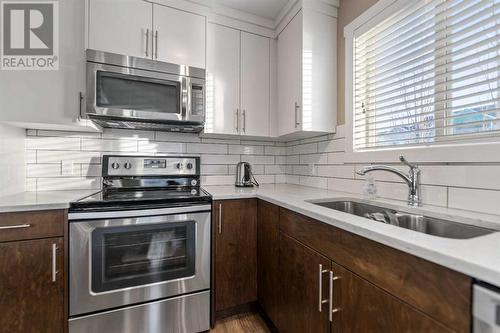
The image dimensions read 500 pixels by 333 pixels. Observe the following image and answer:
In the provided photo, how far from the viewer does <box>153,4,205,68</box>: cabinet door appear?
1.65 meters

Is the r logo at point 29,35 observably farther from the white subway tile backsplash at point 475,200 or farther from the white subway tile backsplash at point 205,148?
the white subway tile backsplash at point 475,200

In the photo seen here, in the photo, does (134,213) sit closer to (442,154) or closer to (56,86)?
(56,86)

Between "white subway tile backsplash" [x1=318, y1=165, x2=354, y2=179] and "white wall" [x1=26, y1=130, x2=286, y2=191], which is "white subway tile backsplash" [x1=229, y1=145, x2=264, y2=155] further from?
"white subway tile backsplash" [x1=318, y1=165, x2=354, y2=179]

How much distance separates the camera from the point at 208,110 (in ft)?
6.08

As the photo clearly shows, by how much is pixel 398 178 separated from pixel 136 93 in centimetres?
177

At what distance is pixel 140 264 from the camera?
140 cm

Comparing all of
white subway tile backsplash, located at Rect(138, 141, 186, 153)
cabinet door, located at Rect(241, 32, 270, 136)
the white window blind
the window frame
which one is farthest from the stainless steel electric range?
the white window blind

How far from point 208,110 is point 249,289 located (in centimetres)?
142

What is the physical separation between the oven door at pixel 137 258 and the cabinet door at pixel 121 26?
3.67ft

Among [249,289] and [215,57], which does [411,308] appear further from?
[215,57]

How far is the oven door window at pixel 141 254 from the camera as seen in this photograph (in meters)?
1.30

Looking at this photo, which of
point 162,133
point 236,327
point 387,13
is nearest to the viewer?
point 387,13

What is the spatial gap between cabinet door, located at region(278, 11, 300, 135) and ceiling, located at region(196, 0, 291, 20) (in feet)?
0.62

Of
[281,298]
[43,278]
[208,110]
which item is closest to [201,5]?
[208,110]
